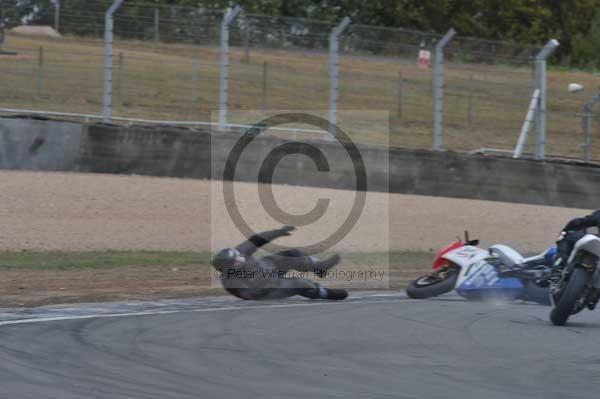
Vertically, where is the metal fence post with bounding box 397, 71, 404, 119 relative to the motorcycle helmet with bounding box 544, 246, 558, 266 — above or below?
above

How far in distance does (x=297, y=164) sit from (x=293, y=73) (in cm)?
464

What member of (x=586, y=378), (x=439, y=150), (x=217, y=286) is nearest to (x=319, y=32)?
(x=439, y=150)

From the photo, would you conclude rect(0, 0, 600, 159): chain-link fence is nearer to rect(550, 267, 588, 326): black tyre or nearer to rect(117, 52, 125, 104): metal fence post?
rect(117, 52, 125, 104): metal fence post

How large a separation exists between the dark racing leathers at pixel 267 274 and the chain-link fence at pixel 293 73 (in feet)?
26.5

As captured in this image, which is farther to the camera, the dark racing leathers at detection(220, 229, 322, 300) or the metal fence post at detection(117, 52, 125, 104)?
the metal fence post at detection(117, 52, 125, 104)

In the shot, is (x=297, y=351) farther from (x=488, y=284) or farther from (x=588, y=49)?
(x=588, y=49)

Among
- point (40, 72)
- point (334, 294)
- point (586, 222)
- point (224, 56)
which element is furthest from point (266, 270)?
point (40, 72)

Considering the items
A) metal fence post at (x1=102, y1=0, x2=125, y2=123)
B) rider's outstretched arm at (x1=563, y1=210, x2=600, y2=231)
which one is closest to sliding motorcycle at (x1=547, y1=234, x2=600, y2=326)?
rider's outstretched arm at (x1=563, y1=210, x2=600, y2=231)

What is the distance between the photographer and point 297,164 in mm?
16750

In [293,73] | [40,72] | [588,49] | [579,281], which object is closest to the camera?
[579,281]

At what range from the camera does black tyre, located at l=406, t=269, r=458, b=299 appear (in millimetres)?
9852

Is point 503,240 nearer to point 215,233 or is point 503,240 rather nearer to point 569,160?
point 569,160

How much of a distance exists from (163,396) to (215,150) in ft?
36.2

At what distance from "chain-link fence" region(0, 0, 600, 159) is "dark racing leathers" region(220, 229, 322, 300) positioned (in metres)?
8.09
